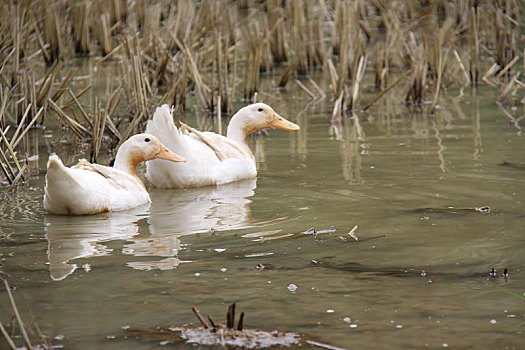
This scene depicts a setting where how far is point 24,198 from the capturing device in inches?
285

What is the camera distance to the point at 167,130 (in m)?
7.59

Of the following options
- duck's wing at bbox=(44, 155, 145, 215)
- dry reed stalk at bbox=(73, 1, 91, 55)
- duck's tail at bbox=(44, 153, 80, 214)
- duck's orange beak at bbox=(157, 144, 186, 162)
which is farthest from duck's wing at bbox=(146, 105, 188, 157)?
dry reed stalk at bbox=(73, 1, 91, 55)

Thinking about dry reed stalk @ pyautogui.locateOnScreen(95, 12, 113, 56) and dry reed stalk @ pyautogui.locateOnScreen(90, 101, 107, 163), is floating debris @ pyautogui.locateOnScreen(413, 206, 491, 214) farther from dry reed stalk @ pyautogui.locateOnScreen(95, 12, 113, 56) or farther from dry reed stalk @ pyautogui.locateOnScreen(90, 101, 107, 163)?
dry reed stalk @ pyautogui.locateOnScreen(95, 12, 113, 56)

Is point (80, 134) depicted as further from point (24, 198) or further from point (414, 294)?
point (414, 294)

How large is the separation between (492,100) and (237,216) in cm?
689

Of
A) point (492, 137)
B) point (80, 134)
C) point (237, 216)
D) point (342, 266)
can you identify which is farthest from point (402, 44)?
point (342, 266)

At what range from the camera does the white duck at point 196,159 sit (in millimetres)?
7605

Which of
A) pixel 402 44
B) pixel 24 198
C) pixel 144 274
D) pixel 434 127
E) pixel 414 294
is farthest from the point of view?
pixel 402 44

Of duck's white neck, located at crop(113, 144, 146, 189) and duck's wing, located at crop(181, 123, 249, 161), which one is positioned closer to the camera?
duck's white neck, located at crop(113, 144, 146, 189)

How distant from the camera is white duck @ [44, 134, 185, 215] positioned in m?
6.34

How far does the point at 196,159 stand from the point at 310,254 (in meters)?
2.75

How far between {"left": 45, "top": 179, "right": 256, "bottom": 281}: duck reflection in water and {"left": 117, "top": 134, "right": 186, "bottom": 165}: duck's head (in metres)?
0.40

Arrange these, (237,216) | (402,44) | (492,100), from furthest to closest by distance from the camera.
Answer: (402,44)
(492,100)
(237,216)

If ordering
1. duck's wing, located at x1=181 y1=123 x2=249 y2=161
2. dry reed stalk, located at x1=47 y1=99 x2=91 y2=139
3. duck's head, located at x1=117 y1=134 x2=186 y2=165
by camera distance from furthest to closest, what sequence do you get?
dry reed stalk, located at x1=47 y1=99 x2=91 y2=139
duck's wing, located at x1=181 y1=123 x2=249 y2=161
duck's head, located at x1=117 y1=134 x2=186 y2=165
